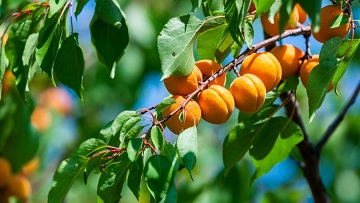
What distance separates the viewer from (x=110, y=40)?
4.96 feet

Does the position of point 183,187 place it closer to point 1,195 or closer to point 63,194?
point 1,195

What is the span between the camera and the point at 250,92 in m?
1.47

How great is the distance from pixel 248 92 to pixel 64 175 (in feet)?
1.21

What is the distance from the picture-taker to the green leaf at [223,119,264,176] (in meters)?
1.72

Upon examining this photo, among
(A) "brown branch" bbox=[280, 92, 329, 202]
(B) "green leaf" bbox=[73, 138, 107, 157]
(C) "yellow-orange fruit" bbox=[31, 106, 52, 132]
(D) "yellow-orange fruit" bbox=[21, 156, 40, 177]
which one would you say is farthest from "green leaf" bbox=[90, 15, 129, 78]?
(C) "yellow-orange fruit" bbox=[31, 106, 52, 132]

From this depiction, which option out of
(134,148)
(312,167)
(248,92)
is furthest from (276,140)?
(134,148)

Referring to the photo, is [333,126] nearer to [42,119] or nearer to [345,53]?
[345,53]

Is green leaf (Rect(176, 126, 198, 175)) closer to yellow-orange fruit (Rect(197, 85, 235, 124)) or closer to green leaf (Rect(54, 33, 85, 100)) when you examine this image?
yellow-orange fruit (Rect(197, 85, 235, 124))

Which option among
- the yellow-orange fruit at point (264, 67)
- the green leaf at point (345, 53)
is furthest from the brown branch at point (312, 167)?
the green leaf at point (345, 53)

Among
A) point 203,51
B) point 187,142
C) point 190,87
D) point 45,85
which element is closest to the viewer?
point 187,142

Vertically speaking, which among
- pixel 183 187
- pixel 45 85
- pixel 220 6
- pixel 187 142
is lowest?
pixel 45 85

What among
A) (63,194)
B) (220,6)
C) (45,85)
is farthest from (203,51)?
(45,85)

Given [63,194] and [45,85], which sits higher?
[63,194]

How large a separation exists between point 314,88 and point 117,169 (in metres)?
0.38
